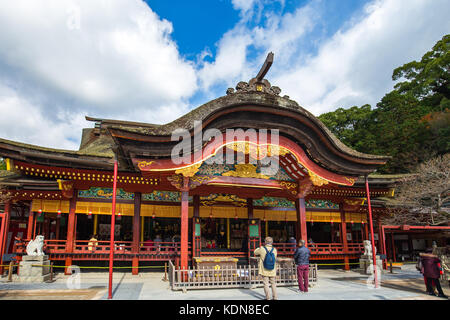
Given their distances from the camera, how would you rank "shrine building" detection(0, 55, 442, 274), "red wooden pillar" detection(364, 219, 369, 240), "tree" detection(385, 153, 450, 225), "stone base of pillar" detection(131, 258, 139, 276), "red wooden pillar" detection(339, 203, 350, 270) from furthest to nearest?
"red wooden pillar" detection(364, 219, 369, 240)
"red wooden pillar" detection(339, 203, 350, 270)
"stone base of pillar" detection(131, 258, 139, 276)
"tree" detection(385, 153, 450, 225)
"shrine building" detection(0, 55, 442, 274)

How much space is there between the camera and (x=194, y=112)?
9.32 meters

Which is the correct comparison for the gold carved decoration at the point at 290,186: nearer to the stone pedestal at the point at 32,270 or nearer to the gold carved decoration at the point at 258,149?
the gold carved decoration at the point at 258,149

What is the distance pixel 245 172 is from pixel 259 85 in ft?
10.3

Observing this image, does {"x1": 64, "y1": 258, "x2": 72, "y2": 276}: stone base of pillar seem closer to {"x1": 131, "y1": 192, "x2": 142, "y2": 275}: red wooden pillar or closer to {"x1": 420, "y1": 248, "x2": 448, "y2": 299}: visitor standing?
{"x1": 131, "y1": 192, "x2": 142, "y2": 275}: red wooden pillar

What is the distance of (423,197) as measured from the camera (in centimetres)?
1335

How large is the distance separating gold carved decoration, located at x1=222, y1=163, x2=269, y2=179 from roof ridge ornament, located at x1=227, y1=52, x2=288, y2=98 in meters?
2.74

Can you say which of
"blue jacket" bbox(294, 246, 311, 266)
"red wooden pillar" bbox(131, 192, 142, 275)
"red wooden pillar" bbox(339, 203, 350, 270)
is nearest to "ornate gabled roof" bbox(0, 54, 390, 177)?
"red wooden pillar" bbox(131, 192, 142, 275)

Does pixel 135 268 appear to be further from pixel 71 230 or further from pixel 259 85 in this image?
pixel 259 85

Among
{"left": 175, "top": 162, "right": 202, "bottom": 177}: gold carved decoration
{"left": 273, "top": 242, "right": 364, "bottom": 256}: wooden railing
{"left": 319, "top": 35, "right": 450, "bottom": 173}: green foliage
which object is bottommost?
{"left": 273, "top": 242, "right": 364, "bottom": 256}: wooden railing

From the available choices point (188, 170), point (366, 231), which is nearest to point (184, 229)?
point (188, 170)

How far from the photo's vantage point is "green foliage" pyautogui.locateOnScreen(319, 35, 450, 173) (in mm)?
26859

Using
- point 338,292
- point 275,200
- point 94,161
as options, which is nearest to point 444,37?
point 275,200
